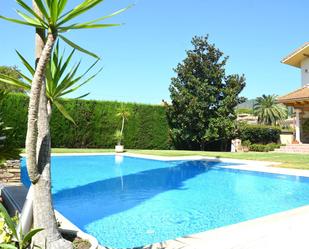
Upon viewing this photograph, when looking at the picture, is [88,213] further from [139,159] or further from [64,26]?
[139,159]

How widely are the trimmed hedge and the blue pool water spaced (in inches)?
313

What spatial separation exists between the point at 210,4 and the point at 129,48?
942cm

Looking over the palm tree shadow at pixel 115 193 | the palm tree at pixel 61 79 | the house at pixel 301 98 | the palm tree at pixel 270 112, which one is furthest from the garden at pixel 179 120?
the palm tree at pixel 270 112

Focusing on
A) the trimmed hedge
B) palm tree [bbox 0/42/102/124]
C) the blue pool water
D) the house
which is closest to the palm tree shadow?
the blue pool water

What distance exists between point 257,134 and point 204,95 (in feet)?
20.8

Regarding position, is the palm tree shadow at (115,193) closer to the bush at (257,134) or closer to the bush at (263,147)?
the bush at (263,147)

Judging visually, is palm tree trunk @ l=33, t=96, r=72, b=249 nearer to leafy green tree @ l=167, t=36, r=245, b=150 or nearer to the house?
leafy green tree @ l=167, t=36, r=245, b=150

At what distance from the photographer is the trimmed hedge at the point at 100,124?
83.8 feet

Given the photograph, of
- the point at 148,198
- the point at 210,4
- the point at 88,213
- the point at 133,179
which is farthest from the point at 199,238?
the point at 210,4

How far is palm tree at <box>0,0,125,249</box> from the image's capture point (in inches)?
134

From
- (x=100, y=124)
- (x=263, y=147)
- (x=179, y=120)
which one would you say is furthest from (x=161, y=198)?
(x=263, y=147)

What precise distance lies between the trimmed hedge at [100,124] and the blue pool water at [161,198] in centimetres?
796

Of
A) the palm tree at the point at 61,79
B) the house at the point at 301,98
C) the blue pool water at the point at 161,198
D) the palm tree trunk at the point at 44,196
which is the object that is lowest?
the blue pool water at the point at 161,198

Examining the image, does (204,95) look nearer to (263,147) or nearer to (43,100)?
(263,147)
